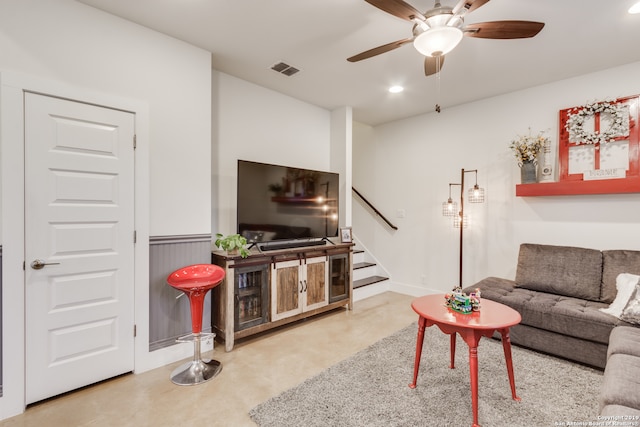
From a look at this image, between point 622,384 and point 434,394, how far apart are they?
1.01 meters

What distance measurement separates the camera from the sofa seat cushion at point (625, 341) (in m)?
1.81

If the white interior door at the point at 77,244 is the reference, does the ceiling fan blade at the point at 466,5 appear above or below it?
above

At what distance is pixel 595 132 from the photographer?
3104 millimetres

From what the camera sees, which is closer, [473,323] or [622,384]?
[622,384]

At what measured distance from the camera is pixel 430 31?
178cm

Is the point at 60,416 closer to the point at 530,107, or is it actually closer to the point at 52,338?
the point at 52,338

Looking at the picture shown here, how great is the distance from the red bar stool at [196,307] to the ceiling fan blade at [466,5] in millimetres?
2500

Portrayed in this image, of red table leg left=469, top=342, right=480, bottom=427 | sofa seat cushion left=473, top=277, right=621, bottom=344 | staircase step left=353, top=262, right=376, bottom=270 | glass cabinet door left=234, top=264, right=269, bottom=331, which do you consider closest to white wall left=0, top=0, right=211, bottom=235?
glass cabinet door left=234, top=264, right=269, bottom=331

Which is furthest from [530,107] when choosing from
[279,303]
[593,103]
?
[279,303]

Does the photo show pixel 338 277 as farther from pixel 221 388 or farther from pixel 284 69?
pixel 284 69

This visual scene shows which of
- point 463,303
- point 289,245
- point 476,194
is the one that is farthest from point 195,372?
point 476,194

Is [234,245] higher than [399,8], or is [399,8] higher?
[399,8]

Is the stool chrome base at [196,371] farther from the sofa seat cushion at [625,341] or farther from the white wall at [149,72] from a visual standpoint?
the sofa seat cushion at [625,341]

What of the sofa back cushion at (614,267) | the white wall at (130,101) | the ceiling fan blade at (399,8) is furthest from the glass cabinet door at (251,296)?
the sofa back cushion at (614,267)
